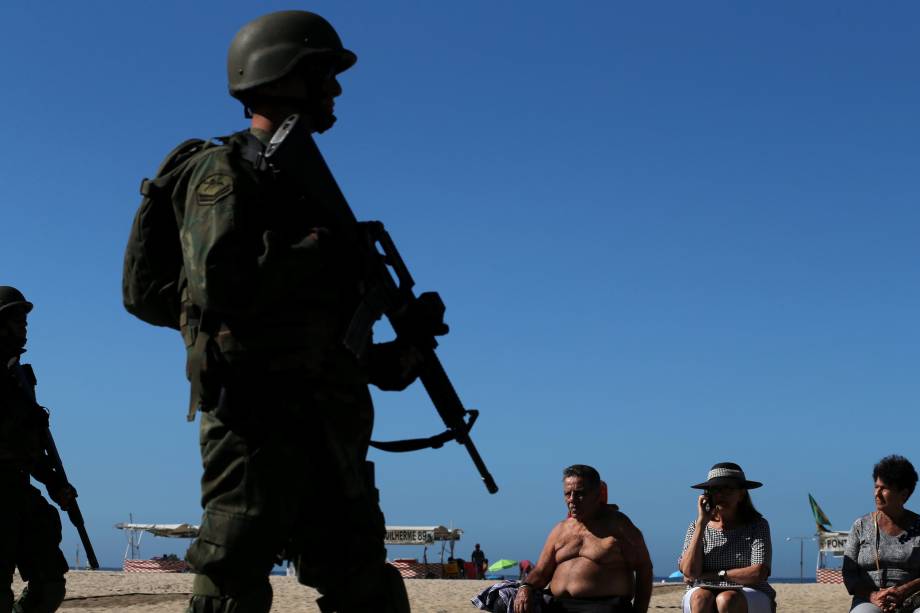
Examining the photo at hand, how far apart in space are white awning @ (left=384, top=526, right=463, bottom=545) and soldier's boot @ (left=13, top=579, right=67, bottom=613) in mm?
52814

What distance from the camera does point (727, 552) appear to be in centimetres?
872

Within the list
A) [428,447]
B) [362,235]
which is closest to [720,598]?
[428,447]

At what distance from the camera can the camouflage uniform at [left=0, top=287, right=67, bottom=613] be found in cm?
774

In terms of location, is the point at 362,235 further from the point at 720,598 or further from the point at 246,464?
the point at 720,598

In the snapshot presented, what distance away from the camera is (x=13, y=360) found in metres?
7.91

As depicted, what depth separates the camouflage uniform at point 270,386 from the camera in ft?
13.4

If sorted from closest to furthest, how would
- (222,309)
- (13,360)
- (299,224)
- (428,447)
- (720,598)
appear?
(222,309), (299,224), (428,447), (13,360), (720,598)

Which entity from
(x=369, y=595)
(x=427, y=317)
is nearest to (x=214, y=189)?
(x=427, y=317)

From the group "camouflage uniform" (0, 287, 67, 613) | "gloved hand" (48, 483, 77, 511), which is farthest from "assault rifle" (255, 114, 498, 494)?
"gloved hand" (48, 483, 77, 511)

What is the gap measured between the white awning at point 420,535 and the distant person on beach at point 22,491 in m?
Result: 52.9

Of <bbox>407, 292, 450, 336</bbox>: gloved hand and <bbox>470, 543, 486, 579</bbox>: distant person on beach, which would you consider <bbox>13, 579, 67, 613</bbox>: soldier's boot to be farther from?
<bbox>470, 543, 486, 579</bbox>: distant person on beach

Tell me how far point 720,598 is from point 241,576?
5.01 m

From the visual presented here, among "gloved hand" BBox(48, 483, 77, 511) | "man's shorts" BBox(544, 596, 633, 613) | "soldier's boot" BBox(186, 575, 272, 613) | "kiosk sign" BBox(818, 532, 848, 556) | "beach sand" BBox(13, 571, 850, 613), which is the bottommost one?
"soldier's boot" BBox(186, 575, 272, 613)

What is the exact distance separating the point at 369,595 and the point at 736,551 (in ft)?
16.0
